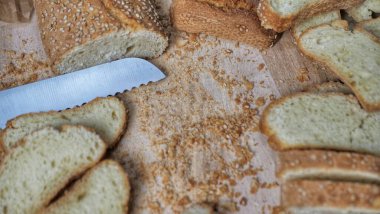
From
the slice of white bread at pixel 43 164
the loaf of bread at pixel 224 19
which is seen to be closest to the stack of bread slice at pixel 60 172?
the slice of white bread at pixel 43 164

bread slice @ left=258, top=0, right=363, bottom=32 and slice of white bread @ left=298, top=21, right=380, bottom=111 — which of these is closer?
slice of white bread @ left=298, top=21, right=380, bottom=111

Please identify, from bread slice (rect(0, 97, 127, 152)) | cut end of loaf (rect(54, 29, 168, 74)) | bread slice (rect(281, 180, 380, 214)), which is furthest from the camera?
cut end of loaf (rect(54, 29, 168, 74))

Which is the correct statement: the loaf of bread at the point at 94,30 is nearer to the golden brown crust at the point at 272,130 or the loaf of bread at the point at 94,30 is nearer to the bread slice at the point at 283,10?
the bread slice at the point at 283,10

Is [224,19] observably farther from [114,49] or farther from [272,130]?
[272,130]

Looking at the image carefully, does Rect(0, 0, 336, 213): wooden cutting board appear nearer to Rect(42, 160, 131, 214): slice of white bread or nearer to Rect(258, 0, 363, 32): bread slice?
Rect(42, 160, 131, 214): slice of white bread

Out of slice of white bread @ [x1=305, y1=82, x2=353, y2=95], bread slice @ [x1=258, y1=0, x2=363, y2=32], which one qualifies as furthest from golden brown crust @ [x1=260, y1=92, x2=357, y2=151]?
bread slice @ [x1=258, y1=0, x2=363, y2=32]

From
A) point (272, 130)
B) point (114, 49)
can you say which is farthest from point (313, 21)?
point (114, 49)

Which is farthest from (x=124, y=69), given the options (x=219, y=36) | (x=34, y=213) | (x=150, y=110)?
(x=34, y=213)

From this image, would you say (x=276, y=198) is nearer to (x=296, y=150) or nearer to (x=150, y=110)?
(x=296, y=150)
